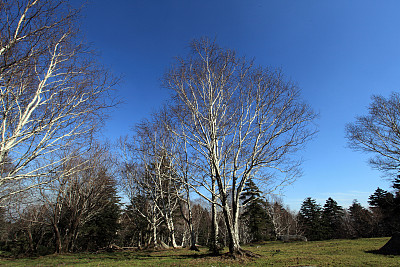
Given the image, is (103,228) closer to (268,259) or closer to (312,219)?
(268,259)

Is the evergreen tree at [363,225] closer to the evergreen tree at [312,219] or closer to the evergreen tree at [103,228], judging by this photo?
the evergreen tree at [312,219]

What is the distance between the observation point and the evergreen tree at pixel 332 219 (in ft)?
122

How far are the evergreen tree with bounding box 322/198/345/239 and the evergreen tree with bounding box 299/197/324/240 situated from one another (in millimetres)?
1346

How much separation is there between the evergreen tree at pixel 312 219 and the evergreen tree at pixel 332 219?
135 centimetres

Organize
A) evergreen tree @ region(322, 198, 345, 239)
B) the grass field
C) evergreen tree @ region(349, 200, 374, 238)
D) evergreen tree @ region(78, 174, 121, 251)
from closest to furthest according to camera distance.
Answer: the grass field < evergreen tree @ region(78, 174, 121, 251) < evergreen tree @ region(349, 200, 374, 238) < evergreen tree @ region(322, 198, 345, 239)

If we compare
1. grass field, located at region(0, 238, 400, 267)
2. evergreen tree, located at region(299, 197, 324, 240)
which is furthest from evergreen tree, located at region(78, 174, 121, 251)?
evergreen tree, located at region(299, 197, 324, 240)

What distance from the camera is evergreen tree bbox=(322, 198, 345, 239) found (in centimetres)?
3725

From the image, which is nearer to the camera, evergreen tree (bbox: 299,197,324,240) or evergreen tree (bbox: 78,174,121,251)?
evergreen tree (bbox: 78,174,121,251)

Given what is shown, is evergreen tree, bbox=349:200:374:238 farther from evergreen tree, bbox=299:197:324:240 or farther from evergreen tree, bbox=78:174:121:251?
evergreen tree, bbox=78:174:121:251

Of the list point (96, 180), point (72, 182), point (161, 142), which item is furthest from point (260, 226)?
point (72, 182)

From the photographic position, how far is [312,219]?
121ft

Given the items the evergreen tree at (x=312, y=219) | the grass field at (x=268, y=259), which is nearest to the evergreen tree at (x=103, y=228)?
the grass field at (x=268, y=259)

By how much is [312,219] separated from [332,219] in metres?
7.98

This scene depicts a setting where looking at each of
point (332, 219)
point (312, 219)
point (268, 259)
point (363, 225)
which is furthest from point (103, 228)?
point (332, 219)
